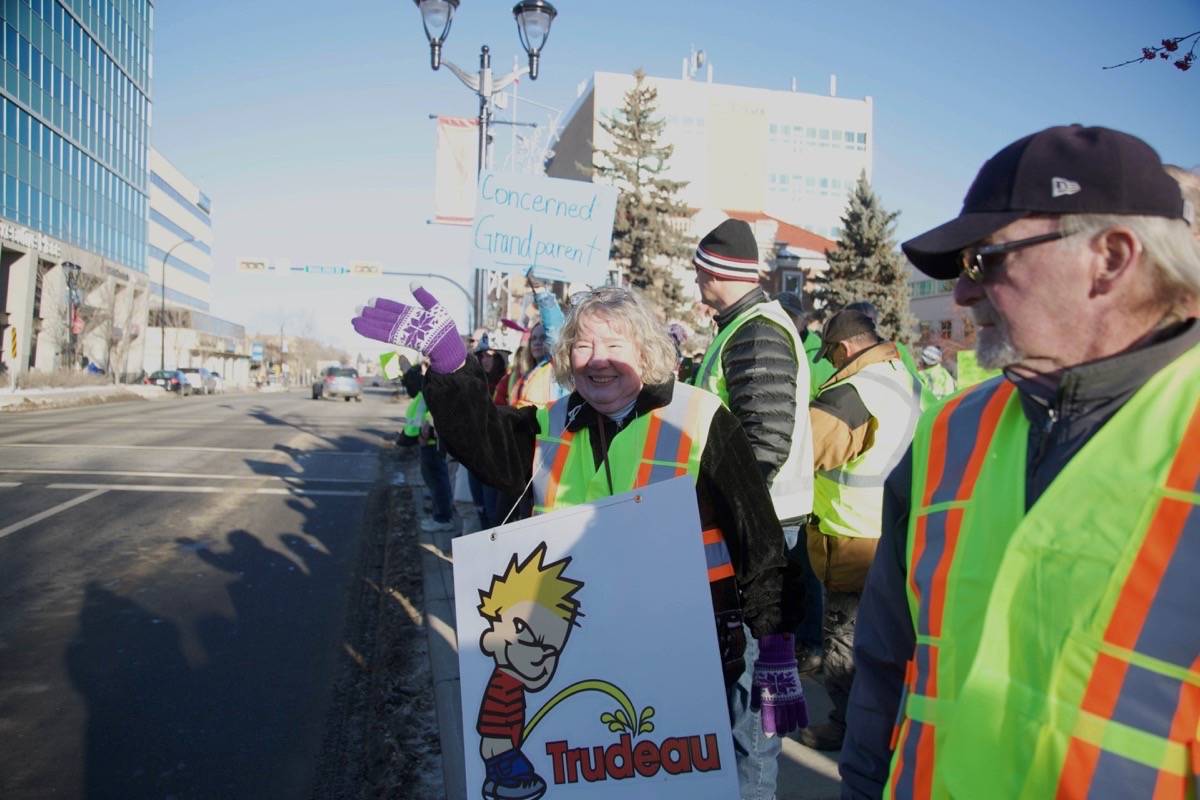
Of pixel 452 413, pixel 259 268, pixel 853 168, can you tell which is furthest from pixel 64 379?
pixel 853 168

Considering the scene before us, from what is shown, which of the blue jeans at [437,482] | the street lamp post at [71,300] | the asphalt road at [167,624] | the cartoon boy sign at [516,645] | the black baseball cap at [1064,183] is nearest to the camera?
the black baseball cap at [1064,183]

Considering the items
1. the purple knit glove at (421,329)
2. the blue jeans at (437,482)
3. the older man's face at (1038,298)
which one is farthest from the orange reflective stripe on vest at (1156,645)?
the blue jeans at (437,482)

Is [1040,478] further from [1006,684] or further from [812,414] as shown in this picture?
[812,414]

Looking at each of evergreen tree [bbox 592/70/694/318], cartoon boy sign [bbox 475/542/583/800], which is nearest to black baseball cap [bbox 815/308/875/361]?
cartoon boy sign [bbox 475/542/583/800]

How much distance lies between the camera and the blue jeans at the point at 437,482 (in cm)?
918

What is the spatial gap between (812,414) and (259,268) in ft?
125

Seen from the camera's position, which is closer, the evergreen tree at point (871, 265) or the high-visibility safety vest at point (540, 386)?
the high-visibility safety vest at point (540, 386)

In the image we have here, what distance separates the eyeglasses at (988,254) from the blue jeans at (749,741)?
1.59 m

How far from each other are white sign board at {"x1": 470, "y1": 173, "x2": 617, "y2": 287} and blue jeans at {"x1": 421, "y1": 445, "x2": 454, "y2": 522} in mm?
2297

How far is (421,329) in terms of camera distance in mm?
2873

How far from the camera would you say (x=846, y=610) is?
398 centimetres

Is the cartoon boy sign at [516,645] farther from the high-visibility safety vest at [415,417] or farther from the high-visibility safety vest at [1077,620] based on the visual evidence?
the high-visibility safety vest at [415,417]

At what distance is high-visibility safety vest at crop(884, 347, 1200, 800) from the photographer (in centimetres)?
114

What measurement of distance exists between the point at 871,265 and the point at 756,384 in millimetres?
35887
